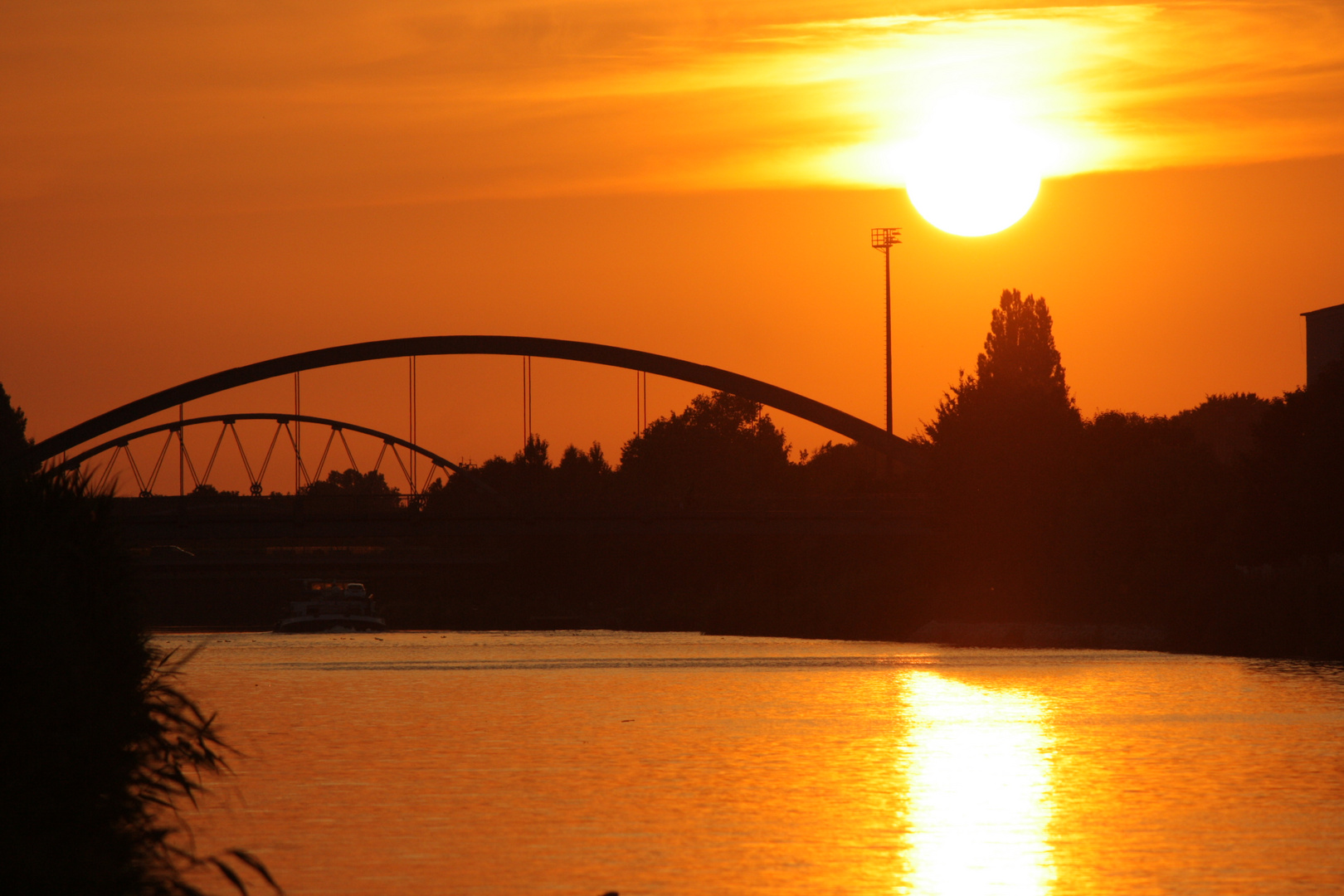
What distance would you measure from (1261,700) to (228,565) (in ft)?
255

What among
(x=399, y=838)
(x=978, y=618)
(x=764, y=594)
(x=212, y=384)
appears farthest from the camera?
(x=764, y=594)

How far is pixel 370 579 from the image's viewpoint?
513 feet

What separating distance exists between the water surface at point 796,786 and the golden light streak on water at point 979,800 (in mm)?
65

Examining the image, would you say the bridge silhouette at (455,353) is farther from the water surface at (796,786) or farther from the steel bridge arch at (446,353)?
the water surface at (796,786)

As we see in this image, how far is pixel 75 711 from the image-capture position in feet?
50.3

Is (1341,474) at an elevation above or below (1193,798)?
above

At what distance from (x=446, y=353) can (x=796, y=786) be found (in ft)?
204

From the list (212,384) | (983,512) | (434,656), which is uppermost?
(212,384)

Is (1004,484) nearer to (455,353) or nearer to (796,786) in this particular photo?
(455,353)

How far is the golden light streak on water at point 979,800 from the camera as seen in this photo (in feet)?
57.2

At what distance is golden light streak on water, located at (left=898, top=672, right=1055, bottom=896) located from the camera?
17.4 metres

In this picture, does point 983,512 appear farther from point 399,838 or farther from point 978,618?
point 399,838

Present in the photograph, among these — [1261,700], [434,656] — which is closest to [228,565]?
[434,656]

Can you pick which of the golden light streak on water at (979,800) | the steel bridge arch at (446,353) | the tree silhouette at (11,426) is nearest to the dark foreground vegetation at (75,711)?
the golden light streak on water at (979,800)
